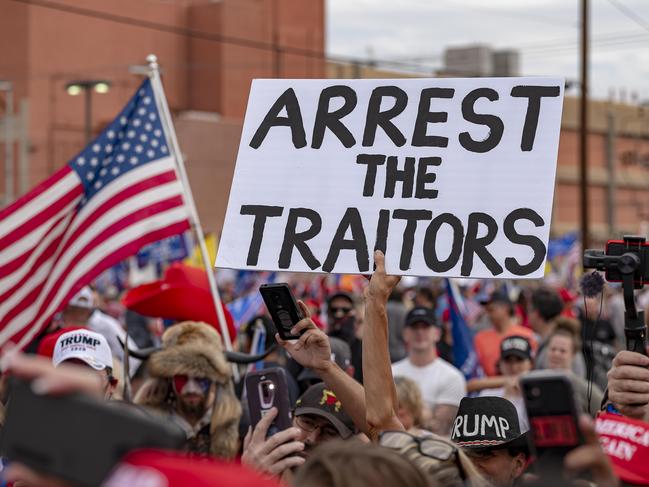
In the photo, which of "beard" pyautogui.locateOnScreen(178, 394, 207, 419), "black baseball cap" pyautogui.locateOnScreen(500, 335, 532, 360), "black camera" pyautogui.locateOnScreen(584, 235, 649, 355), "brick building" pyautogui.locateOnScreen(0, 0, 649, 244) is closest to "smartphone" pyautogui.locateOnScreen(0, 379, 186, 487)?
"black camera" pyautogui.locateOnScreen(584, 235, 649, 355)

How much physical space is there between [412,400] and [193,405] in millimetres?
1411

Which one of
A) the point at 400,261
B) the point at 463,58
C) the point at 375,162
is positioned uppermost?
the point at 463,58

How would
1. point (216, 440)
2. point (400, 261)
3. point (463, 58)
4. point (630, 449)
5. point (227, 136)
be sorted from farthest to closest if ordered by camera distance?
point (463, 58) < point (227, 136) < point (216, 440) < point (400, 261) < point (630, 449)

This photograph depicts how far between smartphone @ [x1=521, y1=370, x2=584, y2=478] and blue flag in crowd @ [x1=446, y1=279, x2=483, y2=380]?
776cm

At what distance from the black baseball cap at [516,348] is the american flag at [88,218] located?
2.26 m

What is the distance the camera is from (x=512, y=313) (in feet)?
33.4

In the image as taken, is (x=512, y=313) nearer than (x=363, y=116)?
No

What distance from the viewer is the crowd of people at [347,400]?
2.11 metres

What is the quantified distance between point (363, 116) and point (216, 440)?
2.01 m

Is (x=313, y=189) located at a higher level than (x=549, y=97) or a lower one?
lower

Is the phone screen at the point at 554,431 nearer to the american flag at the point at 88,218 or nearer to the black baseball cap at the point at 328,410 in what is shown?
the black baseball cap at the point at 328,410

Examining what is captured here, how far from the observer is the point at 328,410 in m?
4.47

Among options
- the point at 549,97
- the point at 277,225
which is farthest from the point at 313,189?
the point at 549,97

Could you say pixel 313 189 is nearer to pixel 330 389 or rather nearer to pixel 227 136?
pixel 330 389
